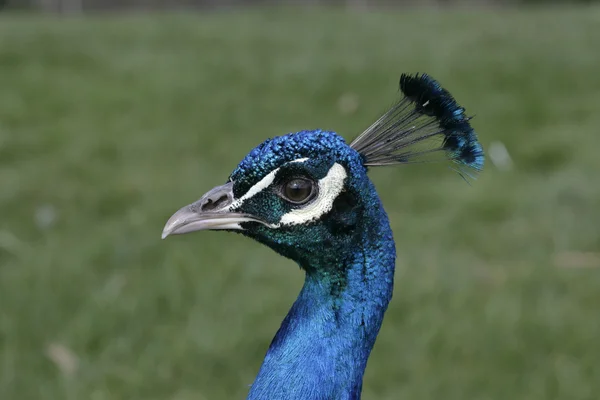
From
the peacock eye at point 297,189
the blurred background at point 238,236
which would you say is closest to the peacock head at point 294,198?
the peacock eye at point 297,189

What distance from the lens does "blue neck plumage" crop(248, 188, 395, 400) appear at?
1.08 metres

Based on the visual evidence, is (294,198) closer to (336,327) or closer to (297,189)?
(297,189)

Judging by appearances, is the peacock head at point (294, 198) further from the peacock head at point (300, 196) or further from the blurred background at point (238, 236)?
the blurred background at point (238, 236)

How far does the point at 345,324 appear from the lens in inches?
43.4

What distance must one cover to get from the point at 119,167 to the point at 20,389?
1867 millimetres

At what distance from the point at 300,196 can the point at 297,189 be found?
15 mm

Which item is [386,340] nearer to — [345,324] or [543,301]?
[543,301]

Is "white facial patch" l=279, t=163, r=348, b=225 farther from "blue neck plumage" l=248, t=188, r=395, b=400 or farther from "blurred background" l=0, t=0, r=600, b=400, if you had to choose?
"blurred background" l=0, t=0, r=600, b=400

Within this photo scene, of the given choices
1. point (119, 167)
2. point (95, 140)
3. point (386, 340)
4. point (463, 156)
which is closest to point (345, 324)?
point (463, 156)

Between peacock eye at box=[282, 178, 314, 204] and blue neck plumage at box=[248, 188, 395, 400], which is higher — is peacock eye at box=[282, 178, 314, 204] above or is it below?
above

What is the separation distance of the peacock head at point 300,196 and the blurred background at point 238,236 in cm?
117

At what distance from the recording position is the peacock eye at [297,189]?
42.1 inches

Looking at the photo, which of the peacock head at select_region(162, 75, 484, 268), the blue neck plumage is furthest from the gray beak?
the blue neck plumage

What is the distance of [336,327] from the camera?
110cm
